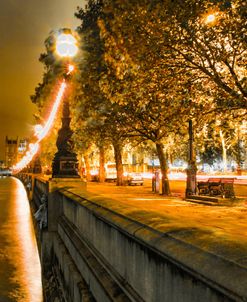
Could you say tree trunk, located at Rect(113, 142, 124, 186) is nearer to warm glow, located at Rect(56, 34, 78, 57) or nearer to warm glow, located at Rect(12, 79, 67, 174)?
warm glow, located at Rect(12, 79, 67, 174)

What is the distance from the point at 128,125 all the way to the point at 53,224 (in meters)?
18.2

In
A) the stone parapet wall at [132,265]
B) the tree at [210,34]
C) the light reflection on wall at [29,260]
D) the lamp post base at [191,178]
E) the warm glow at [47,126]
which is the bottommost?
the light reflection on wall at [29,260]

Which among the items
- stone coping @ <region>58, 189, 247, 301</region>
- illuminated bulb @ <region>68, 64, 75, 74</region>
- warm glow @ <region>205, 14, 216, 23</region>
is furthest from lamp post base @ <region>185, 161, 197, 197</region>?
stone coping @ <region>58, 189, 247, 301</region>

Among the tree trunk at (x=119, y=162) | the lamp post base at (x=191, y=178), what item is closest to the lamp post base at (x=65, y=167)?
the lamp post base at (x=191, y=178)

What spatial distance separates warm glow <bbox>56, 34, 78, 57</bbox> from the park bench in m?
12.0

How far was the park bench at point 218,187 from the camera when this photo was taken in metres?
21.2

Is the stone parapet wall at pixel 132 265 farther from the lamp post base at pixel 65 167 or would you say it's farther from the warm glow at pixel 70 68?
the warm glow at pixel 70 68

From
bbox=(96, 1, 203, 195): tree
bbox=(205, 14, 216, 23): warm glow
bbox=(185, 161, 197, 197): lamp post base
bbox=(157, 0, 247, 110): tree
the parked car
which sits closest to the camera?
Result: bbox=(157, 0, 247, 110): tree

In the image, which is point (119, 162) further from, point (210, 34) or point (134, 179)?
point (210, 34)

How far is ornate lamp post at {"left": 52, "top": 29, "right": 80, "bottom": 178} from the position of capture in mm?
12016

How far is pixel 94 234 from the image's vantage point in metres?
6.49

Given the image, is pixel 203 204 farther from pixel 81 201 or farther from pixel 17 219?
pixel 81 201

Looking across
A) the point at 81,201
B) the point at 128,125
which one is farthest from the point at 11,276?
the point at 128,125

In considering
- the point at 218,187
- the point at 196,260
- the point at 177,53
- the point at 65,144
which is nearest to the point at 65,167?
the point at 65,144
